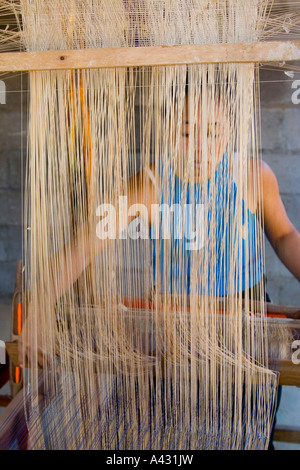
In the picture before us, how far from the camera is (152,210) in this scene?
3.43 ft

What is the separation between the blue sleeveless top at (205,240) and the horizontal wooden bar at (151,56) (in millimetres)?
208

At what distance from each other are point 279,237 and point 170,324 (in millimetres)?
461

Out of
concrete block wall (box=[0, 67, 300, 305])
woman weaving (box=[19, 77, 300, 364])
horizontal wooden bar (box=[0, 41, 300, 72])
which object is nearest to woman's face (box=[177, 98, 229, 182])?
woman weaving (box=[19, 77, 300, 364])

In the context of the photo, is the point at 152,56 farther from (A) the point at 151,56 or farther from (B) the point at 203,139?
(B) the point at 203,139

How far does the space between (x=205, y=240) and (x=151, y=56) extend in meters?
0.41

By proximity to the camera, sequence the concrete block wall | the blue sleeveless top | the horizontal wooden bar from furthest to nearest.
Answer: the concrete block wall
the blue sleeveless top
the horizontal wooden bar

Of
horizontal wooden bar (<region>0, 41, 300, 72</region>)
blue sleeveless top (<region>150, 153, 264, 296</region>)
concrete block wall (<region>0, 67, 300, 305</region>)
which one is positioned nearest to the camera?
horizontal wooden bar (<region>0, 41, 300, 72</region>)

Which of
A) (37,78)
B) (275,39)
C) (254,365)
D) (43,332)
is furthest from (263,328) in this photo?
(37,78)

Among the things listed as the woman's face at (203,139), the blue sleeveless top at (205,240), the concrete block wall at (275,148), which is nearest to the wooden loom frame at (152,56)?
the woman's face at (203,139)

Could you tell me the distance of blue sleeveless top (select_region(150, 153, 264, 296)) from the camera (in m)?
0.99

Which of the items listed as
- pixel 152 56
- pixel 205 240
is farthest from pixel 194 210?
pixel 152 56

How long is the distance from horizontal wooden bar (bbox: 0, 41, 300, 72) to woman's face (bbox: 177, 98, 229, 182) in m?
0.10

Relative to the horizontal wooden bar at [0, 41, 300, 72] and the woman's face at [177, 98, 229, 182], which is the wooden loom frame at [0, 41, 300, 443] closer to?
the horizontal wooden bar at [0, 41, 300, 72]
